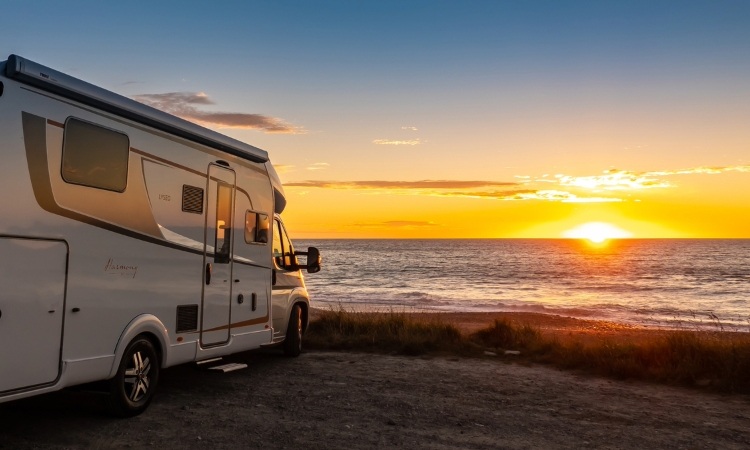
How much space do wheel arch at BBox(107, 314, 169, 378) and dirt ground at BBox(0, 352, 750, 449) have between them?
51 centimetres

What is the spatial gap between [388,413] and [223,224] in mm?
3177

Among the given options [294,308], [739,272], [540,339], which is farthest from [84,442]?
[739,272]

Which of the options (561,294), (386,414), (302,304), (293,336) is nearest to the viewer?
(386,414)

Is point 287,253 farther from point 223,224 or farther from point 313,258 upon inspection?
point 223,224

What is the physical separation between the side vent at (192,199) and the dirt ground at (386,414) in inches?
89.1

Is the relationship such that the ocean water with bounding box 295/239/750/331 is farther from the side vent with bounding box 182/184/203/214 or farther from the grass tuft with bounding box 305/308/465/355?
the side vent with bounding box 182/184/203/214

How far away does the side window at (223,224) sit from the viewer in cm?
859

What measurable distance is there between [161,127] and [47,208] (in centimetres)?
193

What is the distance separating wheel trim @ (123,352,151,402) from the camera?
23.2ft

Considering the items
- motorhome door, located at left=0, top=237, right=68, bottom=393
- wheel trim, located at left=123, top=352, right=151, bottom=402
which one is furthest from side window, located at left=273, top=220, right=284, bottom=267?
motorhome door, located at left=0, top=237, right=68, bottom=393

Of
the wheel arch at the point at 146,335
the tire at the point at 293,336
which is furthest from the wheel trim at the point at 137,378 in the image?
the tire at the point at 293,336

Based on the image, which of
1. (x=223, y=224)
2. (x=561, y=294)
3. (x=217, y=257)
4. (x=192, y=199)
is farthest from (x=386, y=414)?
(x=561, y=294)

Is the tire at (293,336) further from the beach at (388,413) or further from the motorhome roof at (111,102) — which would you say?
the motorhome roof at (111,102)

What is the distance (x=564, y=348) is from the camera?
37.4 feet
